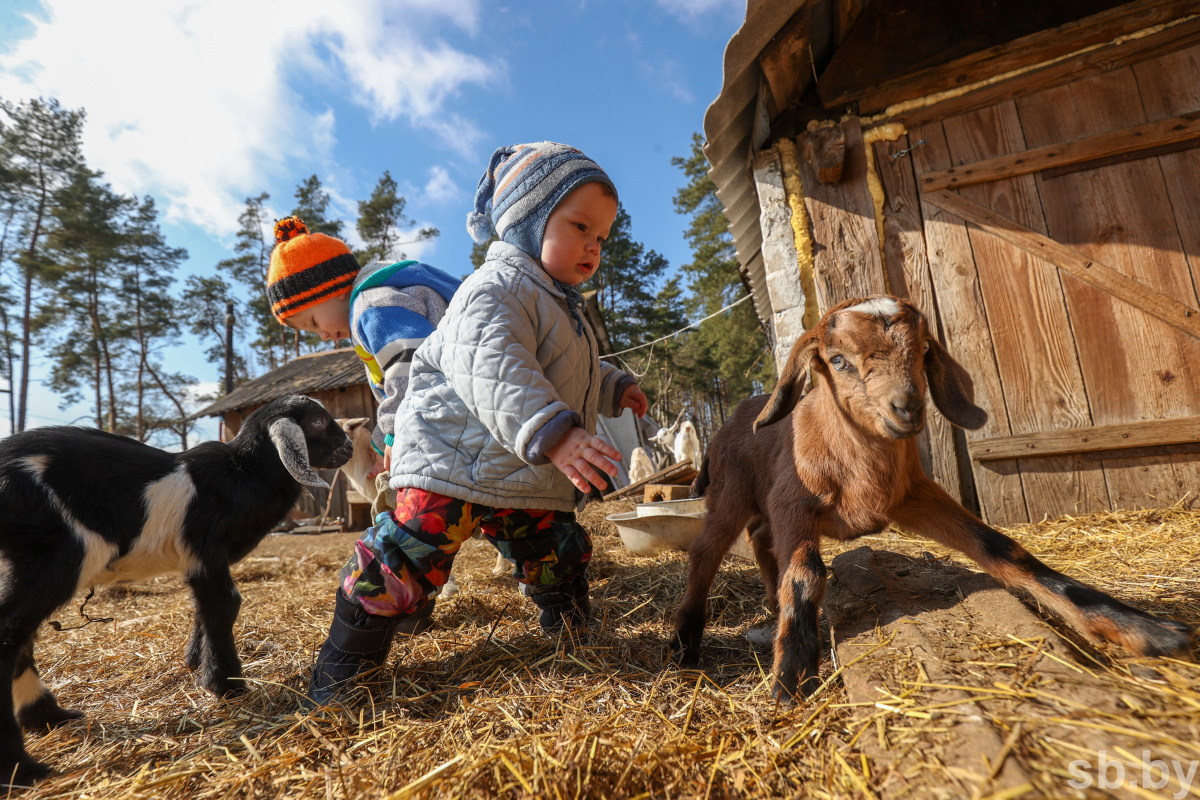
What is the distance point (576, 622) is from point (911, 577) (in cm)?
137

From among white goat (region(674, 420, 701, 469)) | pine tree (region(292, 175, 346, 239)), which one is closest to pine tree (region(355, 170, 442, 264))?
pine tree (region(292, 175, 346, 239))

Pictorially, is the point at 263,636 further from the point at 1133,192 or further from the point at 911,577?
the point at 1133,192

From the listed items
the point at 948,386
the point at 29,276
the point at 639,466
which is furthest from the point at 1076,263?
the point at 29,276

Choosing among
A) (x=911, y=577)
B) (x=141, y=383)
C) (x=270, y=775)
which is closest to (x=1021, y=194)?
(x=911, y=577)

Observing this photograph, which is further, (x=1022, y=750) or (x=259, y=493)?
(x=259, y=493)

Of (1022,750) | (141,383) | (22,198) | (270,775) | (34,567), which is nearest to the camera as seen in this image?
(1022,750)

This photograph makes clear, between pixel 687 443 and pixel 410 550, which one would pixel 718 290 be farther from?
pixel 410 550

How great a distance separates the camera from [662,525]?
3.82 metres

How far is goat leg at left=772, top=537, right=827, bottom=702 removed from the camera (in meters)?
1.58

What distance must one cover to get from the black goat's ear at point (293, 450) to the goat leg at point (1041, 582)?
252cm

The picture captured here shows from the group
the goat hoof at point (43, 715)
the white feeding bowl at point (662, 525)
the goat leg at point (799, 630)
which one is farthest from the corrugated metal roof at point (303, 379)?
the goat leg at point (799, 630)

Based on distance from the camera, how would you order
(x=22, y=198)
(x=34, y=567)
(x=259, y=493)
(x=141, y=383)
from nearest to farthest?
(x=34, y=567) < (x=259, y=493) < (x=22, y=198) < (x=141, y=383)

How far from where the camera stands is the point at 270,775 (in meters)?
1.41

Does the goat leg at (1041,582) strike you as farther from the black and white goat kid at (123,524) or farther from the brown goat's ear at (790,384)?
the black and white goat kid at (123,524)
